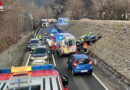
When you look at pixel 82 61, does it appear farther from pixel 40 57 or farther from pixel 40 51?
pixel 40 51

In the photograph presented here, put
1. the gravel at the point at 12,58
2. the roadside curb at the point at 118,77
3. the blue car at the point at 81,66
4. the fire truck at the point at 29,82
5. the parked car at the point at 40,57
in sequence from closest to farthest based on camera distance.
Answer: the fire truck at the point at 29,82, the roadside curb at the point at 118,77, the blue car at the point at 81,66, the parked car at the point at 40,57, the gravel at the point at 12,58

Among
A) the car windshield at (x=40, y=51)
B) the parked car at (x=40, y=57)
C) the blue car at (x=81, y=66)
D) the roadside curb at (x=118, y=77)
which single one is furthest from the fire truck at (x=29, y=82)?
the car windshield at (x=40, y=51)

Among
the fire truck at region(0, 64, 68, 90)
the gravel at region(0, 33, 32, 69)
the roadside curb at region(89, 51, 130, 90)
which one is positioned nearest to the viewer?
the fire truck at region(0, 64, 68, 90)

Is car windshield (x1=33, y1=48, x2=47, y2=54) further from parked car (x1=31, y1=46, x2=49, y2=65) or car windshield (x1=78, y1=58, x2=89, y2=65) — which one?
car windshield (x1=78, y1=58, x2=89, y2=65)

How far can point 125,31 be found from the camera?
21672mm

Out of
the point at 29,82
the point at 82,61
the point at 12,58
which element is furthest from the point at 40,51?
the point at 29,82

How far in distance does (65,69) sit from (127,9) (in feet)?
126

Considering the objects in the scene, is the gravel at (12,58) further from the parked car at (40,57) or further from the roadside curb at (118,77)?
the roadside curb at (118,77)

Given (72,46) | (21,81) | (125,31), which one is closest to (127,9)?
(125,31)

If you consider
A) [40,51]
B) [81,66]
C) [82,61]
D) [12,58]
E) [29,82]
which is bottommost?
[12,58]

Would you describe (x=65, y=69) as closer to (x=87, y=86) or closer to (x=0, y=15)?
(x=87, y=86)

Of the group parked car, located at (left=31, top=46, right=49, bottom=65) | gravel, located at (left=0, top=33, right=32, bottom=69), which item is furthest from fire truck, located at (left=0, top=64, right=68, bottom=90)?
gravel, located at (left=0, top=33, right=32, bottom=69)

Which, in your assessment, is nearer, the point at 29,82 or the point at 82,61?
the point at 29,82

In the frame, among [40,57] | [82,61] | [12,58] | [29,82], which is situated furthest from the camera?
[12,58]
